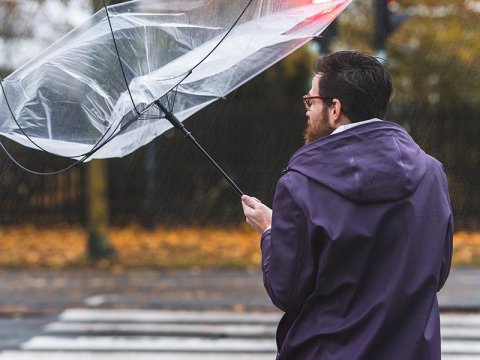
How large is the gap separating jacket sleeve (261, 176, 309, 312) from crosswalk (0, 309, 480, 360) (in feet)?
17.2

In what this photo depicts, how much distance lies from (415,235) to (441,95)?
15.7 metres

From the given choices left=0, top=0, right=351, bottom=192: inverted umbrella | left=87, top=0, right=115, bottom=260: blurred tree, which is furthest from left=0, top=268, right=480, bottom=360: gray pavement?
left=0, top=0, right=351, bottom=192: inverted umbrella

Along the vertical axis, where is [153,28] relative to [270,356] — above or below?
above

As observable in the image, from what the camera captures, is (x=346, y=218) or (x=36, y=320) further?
(x=36, y=320)

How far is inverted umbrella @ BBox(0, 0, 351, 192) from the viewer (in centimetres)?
289

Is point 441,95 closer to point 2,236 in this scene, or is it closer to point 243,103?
point 243,103

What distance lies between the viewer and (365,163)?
2391 millimetres

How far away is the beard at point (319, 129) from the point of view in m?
2.55

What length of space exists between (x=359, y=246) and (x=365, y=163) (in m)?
0.24

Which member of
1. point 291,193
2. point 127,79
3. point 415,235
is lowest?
point 415,235

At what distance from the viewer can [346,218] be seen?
92.0 inches

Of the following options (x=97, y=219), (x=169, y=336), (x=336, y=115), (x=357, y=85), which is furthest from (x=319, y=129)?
(x=97, y=219)

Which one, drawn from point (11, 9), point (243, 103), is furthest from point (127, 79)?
point (243, 103)

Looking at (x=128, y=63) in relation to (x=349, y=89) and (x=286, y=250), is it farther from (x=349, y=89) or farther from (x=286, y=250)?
(x=286, y=250)
